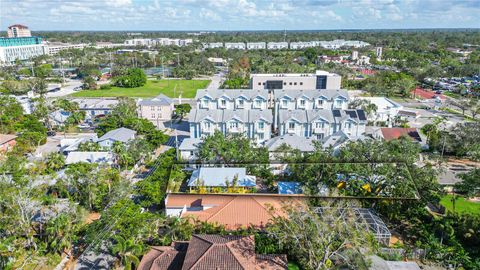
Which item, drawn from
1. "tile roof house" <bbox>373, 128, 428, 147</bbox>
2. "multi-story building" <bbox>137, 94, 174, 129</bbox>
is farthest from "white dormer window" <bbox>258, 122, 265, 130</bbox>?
"multi-story building" <bbox>137, 94, 174, 129</bbox>

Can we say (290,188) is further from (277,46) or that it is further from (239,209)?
(277,46)

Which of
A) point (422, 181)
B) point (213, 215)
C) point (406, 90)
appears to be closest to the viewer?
point (213, 215)

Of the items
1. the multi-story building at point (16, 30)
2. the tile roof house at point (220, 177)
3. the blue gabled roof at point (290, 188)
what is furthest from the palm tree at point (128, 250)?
the multi-story building at point (16, 30)

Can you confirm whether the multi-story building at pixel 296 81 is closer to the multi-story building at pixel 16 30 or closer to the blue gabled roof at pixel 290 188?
the blue gabled roof at pixel 290 188

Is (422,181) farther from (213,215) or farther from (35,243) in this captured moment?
(35,243)

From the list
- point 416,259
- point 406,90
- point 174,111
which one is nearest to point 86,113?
point 174,111

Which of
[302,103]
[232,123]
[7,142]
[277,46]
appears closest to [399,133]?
[302,103]
